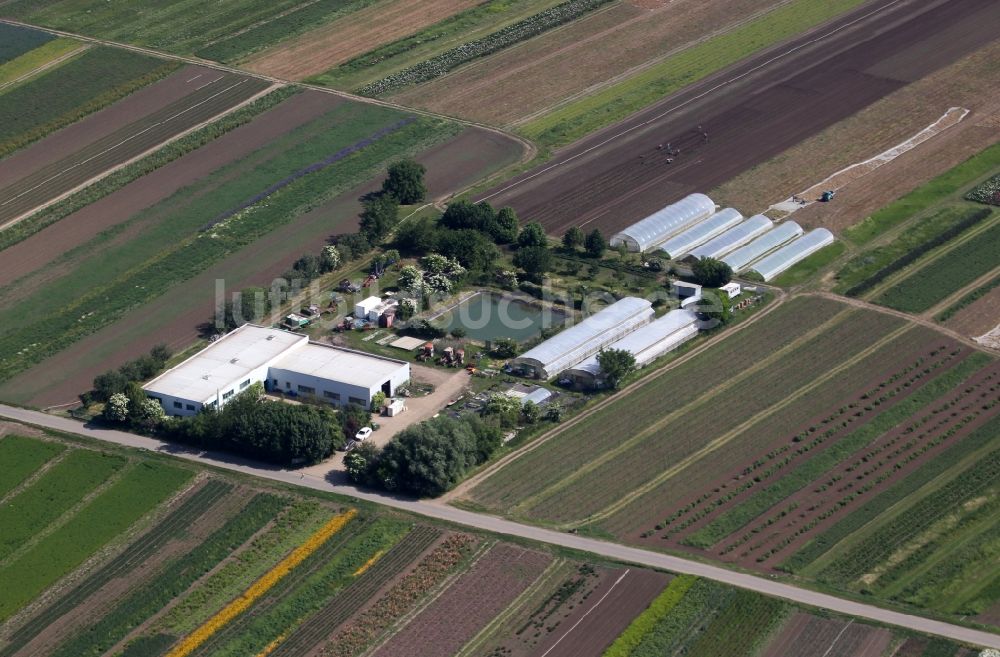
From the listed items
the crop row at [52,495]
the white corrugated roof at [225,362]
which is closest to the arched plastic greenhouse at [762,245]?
the white corrugated roof at [225,362]

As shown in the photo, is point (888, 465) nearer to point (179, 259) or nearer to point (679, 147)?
point (679, 147)

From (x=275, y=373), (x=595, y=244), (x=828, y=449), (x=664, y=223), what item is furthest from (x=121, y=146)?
(x=828, y=449)

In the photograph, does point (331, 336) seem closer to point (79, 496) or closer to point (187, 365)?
point (187, 365)

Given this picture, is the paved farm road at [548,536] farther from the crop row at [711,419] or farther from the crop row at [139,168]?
the crop row at [139,168]

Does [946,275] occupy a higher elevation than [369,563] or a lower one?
higher

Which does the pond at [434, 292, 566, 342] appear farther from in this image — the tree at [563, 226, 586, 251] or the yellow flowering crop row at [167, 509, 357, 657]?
the yellow flowering crop row at [167, 509, 357, 657]

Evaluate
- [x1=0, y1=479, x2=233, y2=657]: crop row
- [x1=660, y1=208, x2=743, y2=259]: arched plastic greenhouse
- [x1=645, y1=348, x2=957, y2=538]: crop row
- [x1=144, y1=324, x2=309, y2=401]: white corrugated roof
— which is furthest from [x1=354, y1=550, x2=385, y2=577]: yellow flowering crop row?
[x1=660, y1=208, x2=743, y2=259]: arched plastic greenhouse

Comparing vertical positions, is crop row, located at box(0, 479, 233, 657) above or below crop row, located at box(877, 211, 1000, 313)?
below
